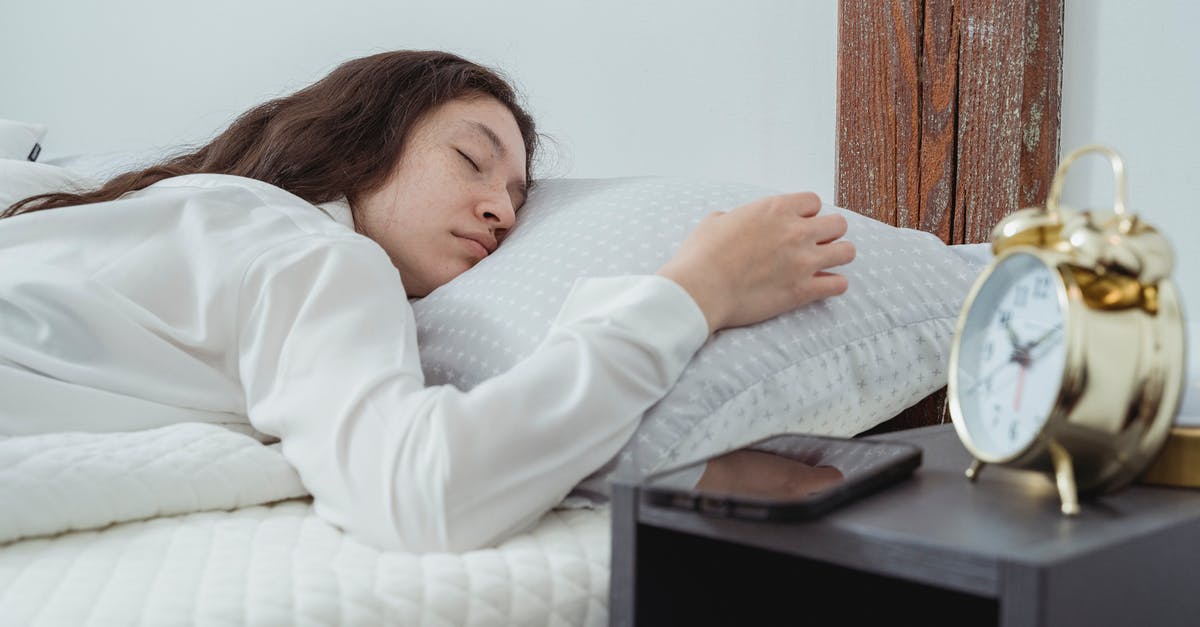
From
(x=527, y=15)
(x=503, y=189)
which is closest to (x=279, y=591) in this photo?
(x=503, y=189)

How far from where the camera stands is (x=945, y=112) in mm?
1214

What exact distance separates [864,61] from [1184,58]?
345mm

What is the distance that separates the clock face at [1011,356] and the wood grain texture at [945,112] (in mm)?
494

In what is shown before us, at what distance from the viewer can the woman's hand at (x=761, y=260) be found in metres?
0.92

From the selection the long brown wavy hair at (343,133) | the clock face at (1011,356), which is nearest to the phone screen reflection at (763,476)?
the clock face at (1011,356)

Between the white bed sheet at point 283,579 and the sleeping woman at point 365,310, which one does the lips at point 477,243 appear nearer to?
the sleeping woman at point 365,310

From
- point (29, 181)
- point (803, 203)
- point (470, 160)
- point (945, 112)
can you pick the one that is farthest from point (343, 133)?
point (945, 112)

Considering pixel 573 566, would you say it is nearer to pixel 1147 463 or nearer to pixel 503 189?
pixel 1147 463

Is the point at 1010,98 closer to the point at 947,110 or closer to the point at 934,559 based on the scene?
the point at 947,110

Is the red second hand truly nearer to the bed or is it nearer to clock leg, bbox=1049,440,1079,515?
clock leg, bbox=1049,440,1079,515

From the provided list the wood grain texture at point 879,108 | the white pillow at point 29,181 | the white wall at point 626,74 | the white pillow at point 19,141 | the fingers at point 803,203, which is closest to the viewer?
the fingers at point 803,203

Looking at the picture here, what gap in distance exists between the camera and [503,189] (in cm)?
128

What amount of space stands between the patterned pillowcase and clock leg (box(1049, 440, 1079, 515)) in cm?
34

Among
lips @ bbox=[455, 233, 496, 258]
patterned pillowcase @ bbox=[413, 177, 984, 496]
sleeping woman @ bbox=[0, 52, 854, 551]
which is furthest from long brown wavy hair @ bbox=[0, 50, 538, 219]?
patterned pillowcase @ bbox=[413, 177, 984, 496]
